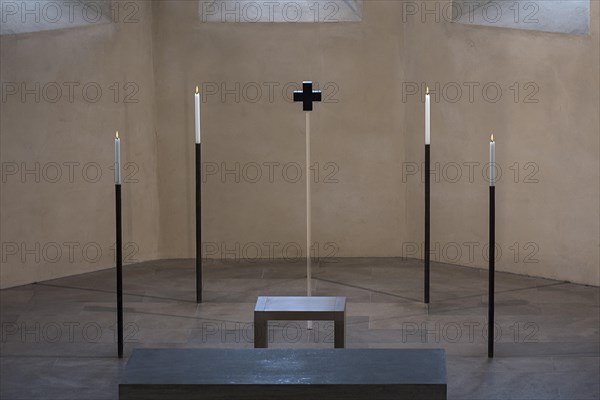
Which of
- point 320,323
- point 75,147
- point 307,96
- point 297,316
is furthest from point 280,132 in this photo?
point 297,316

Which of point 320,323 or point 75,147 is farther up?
point 75,147

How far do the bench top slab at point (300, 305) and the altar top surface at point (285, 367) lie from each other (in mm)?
1416

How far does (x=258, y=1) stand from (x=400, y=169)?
1.61m

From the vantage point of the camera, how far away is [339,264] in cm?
817

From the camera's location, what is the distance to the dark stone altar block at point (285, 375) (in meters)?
3.64

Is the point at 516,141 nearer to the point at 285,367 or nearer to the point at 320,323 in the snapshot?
the point at 320,323

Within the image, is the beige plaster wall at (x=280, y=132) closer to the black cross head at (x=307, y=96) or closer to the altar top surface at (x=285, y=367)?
the black cross head at (x=307, y=96)

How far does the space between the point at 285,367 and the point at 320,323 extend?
2759mm

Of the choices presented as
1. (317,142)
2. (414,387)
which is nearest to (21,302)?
(317,142)

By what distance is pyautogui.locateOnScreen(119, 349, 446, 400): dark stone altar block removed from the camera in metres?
3.64

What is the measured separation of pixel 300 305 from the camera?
559 centimetres

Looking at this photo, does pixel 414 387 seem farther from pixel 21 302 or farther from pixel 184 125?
pixel 184 125

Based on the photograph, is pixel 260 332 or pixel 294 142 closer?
pixel 260 332

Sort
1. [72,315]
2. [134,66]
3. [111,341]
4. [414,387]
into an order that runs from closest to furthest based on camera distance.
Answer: [414,387]
[111,341]
[72,315]
[134,66]
